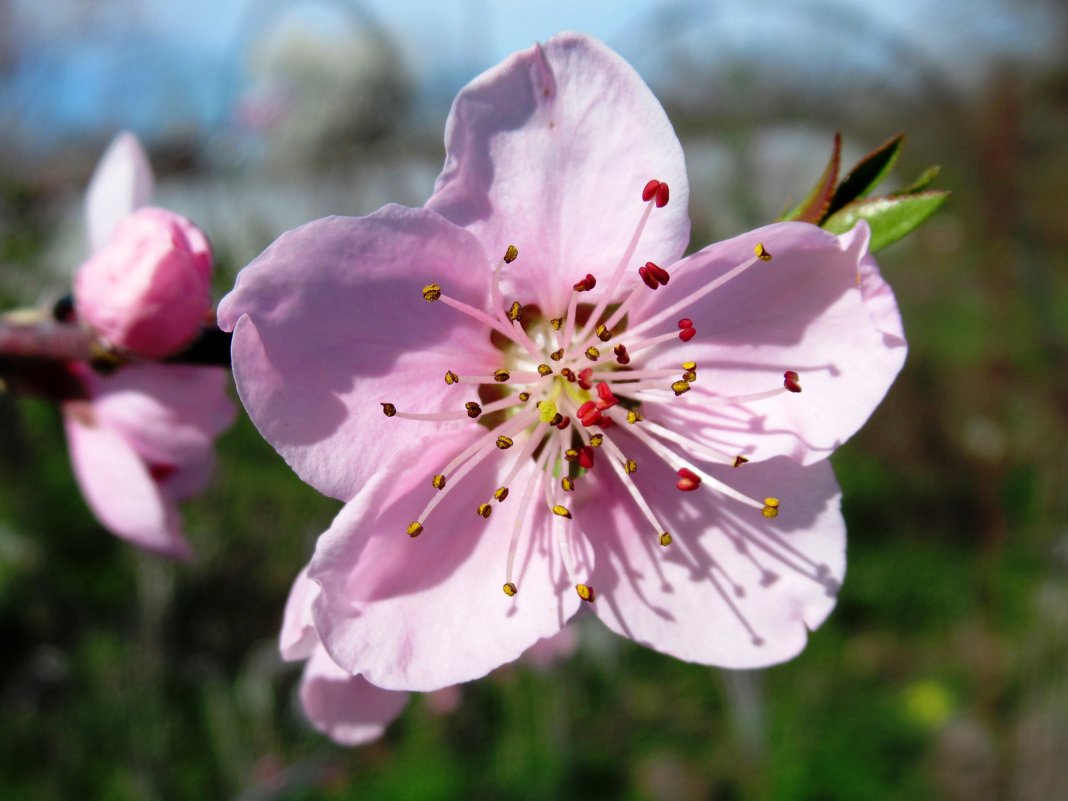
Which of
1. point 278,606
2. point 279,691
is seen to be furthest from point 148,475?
point 278,606

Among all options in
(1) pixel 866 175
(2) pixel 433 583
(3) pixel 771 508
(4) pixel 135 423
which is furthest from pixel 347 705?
(1) pixel 866 175

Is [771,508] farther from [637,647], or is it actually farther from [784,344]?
[637,647]

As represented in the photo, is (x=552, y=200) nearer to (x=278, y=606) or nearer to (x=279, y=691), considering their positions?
(x=279, y=691)

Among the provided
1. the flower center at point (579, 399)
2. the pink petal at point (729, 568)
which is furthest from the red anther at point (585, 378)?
the pink petal at point (729, 568)

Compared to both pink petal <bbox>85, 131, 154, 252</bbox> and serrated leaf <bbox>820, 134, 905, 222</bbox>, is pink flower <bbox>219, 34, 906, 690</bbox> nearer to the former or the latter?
serrated leaf <bbox>820, 134, 905, 222</bbox>

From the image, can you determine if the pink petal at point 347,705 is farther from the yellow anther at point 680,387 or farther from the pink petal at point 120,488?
the yellow anther at point 680,387

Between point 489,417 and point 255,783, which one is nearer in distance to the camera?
point 489,417
